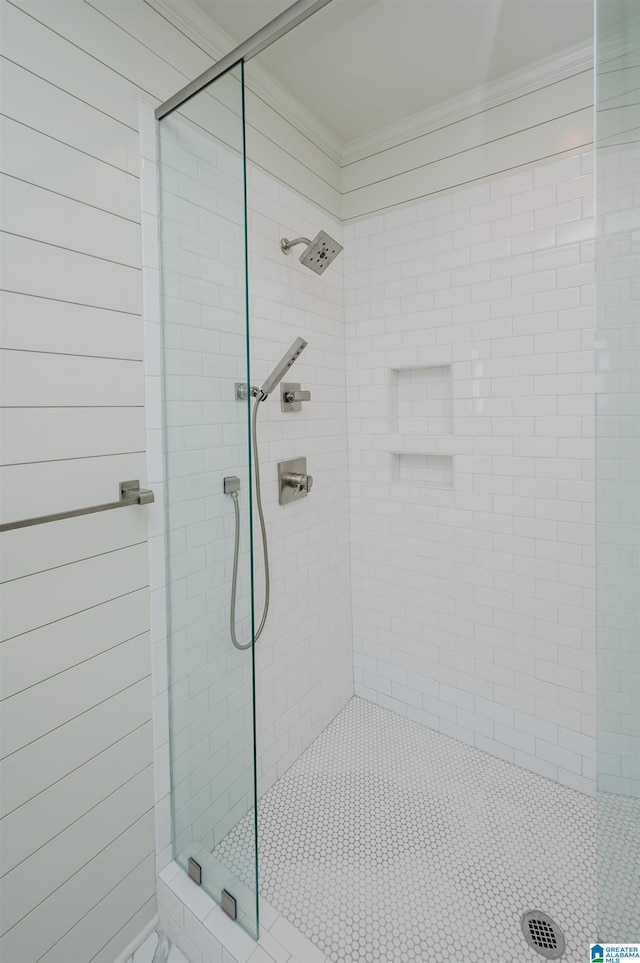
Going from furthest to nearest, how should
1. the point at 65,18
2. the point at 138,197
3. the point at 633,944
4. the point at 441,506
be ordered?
the point at 441,506, the point at 138,197, the point at 65,18, the point at 633,944

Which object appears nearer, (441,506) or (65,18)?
(65,18)

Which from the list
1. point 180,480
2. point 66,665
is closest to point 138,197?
point 180,480

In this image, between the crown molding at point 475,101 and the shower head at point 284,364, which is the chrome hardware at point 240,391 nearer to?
the shower head at point 284,364

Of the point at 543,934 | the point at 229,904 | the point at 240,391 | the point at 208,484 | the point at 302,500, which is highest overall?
the point at 240,391

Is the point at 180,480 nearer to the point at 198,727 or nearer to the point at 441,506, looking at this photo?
the point at 198,727

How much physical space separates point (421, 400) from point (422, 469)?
0.33 m

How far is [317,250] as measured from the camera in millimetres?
1744

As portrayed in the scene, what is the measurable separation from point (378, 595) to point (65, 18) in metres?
2.21

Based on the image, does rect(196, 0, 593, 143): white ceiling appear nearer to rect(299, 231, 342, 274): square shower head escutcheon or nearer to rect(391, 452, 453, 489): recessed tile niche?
rect(299, 231, 342, 274): square shower head escutcheon

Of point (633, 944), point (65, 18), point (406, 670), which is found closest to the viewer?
point (633, 944)

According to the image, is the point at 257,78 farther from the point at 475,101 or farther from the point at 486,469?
the point at 486,469

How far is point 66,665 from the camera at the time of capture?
1.06m

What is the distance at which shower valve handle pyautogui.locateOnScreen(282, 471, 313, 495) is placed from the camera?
1.79 metres

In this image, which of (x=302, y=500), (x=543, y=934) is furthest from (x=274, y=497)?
(x=543, y=934)
